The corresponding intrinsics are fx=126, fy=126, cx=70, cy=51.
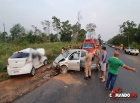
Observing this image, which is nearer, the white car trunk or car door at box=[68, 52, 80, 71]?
the white car trunk

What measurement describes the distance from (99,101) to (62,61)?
423 cm

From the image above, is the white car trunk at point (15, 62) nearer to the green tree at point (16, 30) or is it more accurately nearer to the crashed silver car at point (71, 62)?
the crashed silver car at point (71, 62)

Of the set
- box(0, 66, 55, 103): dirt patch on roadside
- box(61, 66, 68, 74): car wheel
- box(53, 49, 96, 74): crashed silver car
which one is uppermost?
box(53, 49, 96, 74): crashed silver car

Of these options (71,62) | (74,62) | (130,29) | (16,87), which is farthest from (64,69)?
(130,29)

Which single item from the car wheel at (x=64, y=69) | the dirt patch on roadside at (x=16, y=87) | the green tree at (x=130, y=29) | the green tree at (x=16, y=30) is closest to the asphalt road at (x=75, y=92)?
the dirt patch on roadside at (x=16, y=87)

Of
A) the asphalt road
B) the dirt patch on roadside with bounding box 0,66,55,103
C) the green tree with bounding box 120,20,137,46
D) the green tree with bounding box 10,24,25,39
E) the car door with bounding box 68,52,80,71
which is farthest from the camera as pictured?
the green tree with bounding box 10,24,25,39

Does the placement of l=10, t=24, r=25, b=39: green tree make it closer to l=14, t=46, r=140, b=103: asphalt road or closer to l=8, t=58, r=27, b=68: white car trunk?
l=8, t=58, r=27, b=68: white car trunk

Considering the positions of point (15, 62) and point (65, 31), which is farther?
point (65, 31)

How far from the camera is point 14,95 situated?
5.34 meters

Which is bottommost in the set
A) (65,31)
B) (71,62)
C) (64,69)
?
(64,69)

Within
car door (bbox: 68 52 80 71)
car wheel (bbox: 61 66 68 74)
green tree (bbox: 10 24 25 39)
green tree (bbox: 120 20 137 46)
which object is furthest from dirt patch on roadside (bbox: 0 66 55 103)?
green tree (bbox: 10 24 25 39)

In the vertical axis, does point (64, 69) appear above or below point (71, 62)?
below

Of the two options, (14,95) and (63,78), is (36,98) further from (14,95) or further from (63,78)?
(63,78)

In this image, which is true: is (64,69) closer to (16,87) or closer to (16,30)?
(16,87)
